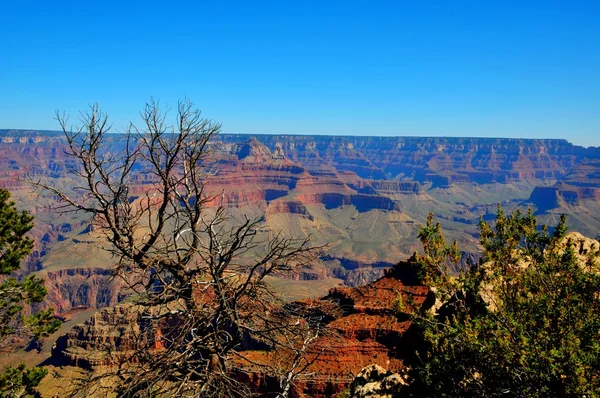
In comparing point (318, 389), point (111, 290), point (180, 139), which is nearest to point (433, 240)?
point (180, 139)

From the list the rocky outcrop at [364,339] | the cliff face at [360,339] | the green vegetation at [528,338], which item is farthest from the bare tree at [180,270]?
the rocky outcrop at [364,339]

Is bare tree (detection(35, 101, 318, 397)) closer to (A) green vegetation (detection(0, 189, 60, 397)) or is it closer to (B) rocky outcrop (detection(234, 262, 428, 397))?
(A) green vegetation (detection(0, 189, 60, 397))

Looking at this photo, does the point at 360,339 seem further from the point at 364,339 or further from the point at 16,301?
the point at 16,301

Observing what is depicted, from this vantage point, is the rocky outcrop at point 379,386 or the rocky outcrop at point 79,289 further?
the rocky outcrop at point 79,289

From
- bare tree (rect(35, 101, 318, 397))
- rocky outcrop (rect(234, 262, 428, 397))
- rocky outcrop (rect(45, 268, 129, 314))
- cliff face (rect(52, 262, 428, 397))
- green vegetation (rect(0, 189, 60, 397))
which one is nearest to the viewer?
bare tree (rect(35, 101, 318, 397))

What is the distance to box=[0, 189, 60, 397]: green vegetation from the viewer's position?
20.0 m

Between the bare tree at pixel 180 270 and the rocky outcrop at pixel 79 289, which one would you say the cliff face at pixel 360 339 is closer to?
the bare tree at pixel 180 270

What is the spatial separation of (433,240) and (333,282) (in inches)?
6070

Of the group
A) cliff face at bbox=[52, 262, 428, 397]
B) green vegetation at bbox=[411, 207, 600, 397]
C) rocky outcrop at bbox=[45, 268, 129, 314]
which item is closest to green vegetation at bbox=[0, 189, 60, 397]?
cliff face at bbox=[52, 262, 428, 397]

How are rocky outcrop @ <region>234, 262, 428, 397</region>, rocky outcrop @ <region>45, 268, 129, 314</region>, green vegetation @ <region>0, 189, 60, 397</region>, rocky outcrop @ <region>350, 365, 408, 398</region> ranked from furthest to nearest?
rocky outcrop @ <region>45, 268, 129, 314</region>, rocky outcrop @ <region>234, 262, 428, 397</region>, green vegetation @ <region>0, 189, 60, 397</region>, rocky outcrop @ <region>350, 365, 408, 398</region>

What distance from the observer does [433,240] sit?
42.5 feet

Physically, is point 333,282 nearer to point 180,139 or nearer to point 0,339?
point 0,339

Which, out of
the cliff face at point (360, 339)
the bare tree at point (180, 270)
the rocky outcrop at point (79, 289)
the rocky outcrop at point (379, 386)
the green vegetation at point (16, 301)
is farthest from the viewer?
the rocky outcrop at point (79, 289)

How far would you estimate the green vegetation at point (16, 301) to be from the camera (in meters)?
20.0
